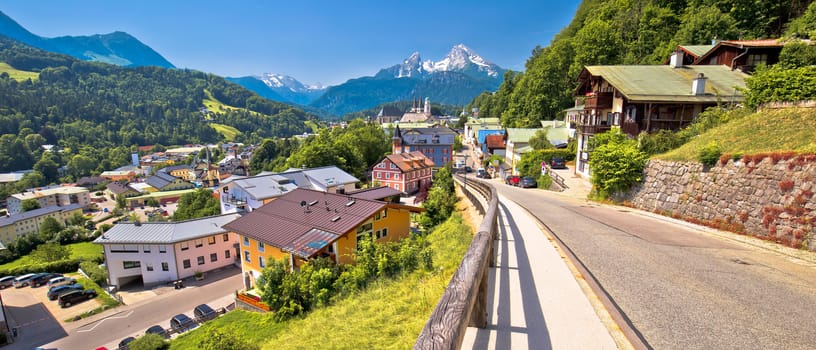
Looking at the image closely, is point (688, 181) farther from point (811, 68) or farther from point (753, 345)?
point (753, 345)

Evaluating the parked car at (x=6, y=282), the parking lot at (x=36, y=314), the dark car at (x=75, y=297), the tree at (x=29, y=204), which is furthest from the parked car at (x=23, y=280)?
the tree at (x=29, y=204)

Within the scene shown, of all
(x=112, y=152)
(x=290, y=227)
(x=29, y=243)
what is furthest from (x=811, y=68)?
(x=112, y=152)

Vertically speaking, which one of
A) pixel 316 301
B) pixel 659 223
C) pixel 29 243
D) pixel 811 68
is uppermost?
pixel 811 68

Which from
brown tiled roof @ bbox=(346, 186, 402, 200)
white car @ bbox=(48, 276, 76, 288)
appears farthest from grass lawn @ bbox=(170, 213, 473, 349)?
white car @ bbox=(48, 276, 76, 288)

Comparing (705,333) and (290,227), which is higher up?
(705,333)

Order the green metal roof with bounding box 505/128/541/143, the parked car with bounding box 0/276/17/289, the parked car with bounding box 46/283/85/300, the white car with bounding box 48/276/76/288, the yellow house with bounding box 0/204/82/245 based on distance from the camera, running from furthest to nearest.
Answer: the yellow house with bounding box 0/204/82/245
the green metal roof with bounding box 505/128/541/143
the parked car with bounding box 0/276/17/289
the white car with bounding box 48/276/76/288
the parked car with bounding box 46/283/85/300

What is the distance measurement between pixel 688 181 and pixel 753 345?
11171mm

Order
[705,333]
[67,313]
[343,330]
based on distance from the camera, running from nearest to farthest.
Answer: [705,333]
[343,330]
[67,313]

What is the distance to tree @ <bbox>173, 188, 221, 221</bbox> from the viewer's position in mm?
51750

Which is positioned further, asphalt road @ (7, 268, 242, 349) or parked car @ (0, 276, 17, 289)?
parked car @ (0, 276, 17, 289)

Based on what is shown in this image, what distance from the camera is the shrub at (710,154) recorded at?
1136cm

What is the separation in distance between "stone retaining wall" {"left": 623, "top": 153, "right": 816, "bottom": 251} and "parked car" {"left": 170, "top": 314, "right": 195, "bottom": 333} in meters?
28.7

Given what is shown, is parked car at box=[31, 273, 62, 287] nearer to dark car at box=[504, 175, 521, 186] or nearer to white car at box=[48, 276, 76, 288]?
white car at box=[48, 276, 76, 288]

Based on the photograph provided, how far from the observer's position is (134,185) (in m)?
99.8
